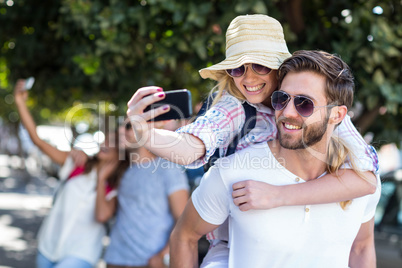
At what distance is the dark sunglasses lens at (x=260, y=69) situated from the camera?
2.18 meters

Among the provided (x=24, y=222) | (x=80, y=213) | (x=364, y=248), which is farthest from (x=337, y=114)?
(x=24, y=222)

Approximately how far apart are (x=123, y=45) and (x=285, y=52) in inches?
85.0

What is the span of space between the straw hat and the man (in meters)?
0.15

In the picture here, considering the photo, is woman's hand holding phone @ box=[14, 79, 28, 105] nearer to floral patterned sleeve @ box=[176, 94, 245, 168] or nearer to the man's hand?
floral patterned sleeve @ box=[176, 94, 245, 168]

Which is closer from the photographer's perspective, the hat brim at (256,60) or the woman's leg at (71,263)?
the hat brim at (256,60)

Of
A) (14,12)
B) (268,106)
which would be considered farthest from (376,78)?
(14,12)

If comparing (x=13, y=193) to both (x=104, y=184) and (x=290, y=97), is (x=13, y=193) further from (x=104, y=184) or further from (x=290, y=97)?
(x=290, y=97)

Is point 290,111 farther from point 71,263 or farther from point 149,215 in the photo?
point 71,263

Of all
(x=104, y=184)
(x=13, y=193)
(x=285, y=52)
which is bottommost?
(x=13, y=193)

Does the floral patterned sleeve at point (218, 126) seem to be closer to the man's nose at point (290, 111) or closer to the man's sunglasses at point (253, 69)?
the man's sunglasses at point (253, 69)

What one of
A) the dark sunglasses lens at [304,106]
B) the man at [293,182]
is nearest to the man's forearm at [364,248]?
the man at [293,182]

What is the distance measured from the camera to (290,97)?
199cm

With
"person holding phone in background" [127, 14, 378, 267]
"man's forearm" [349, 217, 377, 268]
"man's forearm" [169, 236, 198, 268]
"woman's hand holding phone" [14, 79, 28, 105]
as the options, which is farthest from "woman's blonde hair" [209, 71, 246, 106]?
"woman's hand holding phone" [14, 79, 28, 105]

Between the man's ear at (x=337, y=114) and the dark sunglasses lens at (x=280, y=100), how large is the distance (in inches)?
8.2
